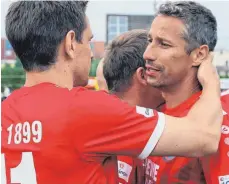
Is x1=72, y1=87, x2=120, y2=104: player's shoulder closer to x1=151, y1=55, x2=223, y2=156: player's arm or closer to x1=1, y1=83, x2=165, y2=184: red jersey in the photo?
x1=1, y1=83, x2=165, y2=184: red jersey

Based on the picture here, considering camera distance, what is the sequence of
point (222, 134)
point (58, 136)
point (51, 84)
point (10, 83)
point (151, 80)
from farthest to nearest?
→ point (10, 83) < point (151, 80) < point (222, 134) < point (51, 84) < point (58, 136)

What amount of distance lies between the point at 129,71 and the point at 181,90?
57cm

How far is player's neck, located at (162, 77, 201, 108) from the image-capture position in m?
2.58

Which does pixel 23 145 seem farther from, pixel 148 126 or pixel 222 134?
pixel 222 134

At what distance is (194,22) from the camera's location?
2.52 meters

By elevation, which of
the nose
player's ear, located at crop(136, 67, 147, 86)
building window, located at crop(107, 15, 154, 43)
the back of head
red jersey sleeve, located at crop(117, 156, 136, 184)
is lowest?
building window, located at crop(107, 15, 154, 43)

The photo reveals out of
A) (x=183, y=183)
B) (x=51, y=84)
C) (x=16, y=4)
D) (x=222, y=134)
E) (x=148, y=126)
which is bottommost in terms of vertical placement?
(x=183, y=183)

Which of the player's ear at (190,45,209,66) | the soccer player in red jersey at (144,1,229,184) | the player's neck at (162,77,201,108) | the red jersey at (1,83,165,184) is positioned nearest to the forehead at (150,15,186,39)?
the soccer player in red jersey at (144,1,229,184)

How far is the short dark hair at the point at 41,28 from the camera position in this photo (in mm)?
1976

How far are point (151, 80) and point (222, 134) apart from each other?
0.54 meters

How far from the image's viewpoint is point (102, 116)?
185 cm

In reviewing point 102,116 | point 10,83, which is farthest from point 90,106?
point 10,83

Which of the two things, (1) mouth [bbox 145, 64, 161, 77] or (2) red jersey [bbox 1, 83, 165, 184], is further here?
(1) mouth [bbox 145, 64, 161, 77]

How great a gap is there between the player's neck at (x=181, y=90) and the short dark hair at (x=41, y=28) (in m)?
0.77
